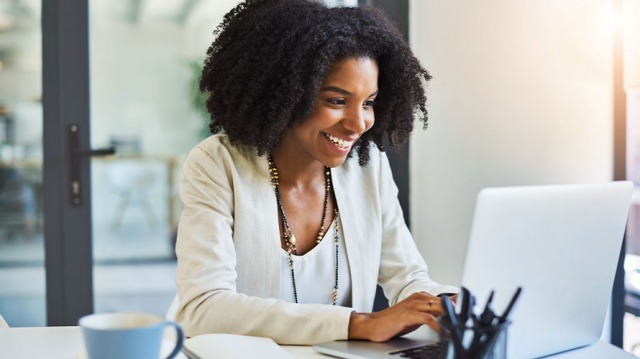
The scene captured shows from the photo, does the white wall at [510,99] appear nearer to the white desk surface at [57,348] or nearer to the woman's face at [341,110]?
the woman's face at [341,110]

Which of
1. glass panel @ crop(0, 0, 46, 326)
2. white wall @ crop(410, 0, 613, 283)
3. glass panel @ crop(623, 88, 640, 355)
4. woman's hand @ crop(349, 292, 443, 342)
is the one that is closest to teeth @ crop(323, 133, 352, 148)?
woman's hand @ crop(349, 292, 443, 342)

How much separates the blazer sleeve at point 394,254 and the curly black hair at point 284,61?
94mm

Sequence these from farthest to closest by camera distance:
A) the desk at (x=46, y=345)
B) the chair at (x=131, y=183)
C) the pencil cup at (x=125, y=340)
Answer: the chair at (x=131, y=183) → the desk at (x=46, y=345) → the pencil cup at (x=125, y=340)

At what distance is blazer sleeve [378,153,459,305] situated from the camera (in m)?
1.64

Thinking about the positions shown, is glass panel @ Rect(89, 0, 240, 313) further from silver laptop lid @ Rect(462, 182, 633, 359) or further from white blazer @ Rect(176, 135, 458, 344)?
silver laptop lid @ Rect(462, 182, 633, 359)

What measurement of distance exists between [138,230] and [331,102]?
4.85 ft

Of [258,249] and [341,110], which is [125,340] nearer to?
[258,249]

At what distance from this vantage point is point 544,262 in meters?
1.04

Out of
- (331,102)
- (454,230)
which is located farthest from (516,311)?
(454,230)

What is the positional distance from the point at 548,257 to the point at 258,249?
66 cm

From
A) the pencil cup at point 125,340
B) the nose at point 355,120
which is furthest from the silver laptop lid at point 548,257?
the nose at point 355,120

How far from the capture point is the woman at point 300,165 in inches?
Answer: 60.4

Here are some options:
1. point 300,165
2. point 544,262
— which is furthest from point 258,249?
point 544,262

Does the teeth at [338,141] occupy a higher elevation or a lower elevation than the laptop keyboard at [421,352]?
higher
